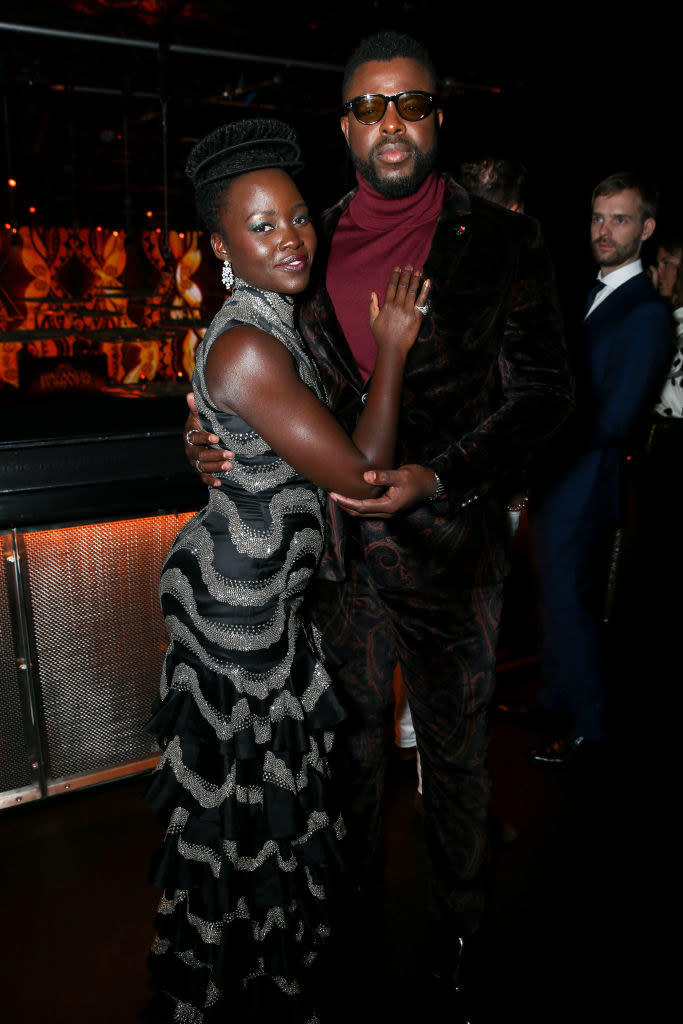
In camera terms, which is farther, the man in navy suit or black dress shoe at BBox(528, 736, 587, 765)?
black dress shoe at BBox(528, 736, 587, 765)

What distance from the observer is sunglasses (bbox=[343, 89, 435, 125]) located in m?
1.44

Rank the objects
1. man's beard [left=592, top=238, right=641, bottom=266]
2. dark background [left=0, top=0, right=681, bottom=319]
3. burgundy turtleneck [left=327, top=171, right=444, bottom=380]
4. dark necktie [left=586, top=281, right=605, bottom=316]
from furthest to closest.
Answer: dark background [left=0, top=0, right=681, bottom=319] → dark necktie [left=586, top=281, right=605, bottom=316] → man's beard [left=592, top=238, right=641, bottom=266] → burgundy turtleneck [left=327, top=171, right=444, bottom=380]

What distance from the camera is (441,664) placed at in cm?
164

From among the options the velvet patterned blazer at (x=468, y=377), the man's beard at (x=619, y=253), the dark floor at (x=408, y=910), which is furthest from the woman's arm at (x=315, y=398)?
the man's beard at (x=619, y=253)

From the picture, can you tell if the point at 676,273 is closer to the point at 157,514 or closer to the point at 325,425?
the point at 157,514

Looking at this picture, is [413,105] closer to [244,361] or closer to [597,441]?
[244,361]

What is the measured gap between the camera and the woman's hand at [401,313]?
137cm

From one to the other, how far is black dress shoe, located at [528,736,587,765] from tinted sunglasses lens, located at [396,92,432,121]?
1982mm

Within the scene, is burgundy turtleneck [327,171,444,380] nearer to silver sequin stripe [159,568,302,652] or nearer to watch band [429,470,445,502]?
watch band [429,470,445,502]

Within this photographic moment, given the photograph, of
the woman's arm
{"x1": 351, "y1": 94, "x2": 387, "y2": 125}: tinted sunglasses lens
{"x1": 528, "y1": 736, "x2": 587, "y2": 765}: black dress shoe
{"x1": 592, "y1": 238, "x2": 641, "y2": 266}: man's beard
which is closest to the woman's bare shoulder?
the woman's arm

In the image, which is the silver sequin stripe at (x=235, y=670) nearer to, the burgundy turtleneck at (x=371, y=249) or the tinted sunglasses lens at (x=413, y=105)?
the burgundy turtleneck at (x=371, y=249)

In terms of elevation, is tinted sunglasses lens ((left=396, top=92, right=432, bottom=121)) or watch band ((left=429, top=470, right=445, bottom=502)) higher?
tinted sunglasses lens ((left=396, top=92, right=432, bottom=121))

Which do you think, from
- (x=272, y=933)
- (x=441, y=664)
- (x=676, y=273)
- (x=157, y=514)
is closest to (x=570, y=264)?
(x=676, y=273)

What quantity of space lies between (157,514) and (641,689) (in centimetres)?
205
